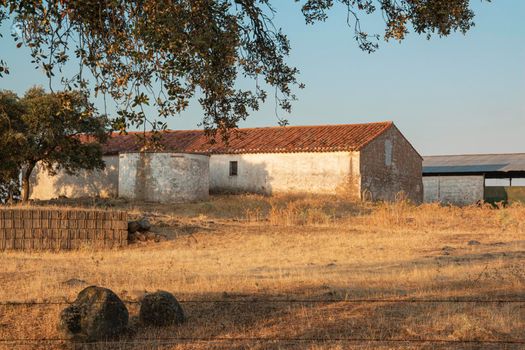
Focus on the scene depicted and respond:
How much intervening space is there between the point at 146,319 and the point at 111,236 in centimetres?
1155

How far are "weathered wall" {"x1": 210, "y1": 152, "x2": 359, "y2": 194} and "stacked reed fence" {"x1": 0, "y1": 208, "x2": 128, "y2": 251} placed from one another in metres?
20.1

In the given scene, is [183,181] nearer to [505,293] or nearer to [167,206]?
[167,206]

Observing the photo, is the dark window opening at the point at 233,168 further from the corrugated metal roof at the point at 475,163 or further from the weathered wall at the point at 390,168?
the corrugated metal roof at the point at 475,163

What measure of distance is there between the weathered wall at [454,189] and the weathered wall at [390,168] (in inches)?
75.7

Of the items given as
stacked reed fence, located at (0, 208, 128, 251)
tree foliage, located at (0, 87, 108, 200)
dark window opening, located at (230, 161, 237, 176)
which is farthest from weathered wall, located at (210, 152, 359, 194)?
stacked reed fence, located at (0, 208, 128, 251)

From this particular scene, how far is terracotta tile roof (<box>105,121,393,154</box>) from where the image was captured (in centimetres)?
3947

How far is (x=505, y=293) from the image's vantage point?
11383 millimetres

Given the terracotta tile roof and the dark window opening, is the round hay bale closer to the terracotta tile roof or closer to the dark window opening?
the terracotta tile roof

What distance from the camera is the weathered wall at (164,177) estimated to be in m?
36.7

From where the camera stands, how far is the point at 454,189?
47344mm

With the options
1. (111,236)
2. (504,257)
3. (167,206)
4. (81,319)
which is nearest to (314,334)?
(81,319)

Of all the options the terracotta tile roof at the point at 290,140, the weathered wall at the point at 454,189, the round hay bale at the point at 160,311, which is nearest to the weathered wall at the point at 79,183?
the terracotta tile roof at the point at 290,140

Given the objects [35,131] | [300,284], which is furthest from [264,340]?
[35,131]

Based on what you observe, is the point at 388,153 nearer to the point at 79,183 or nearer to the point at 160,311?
the point at 79,183
